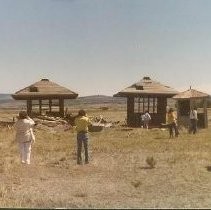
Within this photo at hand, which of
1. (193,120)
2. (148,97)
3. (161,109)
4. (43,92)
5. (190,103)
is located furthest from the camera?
(161,109)

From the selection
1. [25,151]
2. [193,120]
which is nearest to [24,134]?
[25,151]

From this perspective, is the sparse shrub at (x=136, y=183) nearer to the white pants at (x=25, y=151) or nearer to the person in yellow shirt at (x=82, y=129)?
the person in yellow shirt at (x=82, y=129)

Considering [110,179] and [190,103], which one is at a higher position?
[110,179]

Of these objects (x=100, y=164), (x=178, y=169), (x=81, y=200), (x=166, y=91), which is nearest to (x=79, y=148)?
(x=100, y=164)

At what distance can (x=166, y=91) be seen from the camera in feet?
135

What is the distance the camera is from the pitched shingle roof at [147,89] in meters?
40.5

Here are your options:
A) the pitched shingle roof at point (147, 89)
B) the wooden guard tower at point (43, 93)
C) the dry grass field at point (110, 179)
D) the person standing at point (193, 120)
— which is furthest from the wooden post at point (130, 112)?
the dry grass field at point (110, 179)

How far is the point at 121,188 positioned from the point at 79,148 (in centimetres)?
491

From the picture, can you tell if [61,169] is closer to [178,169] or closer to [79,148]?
[79,148]

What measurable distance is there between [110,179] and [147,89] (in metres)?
26.6

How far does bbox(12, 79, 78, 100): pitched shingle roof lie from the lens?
40.7 meters

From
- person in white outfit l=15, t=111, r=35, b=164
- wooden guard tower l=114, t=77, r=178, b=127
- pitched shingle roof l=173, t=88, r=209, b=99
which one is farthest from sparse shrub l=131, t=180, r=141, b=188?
wooden guard tower l=114, t=77, r=178, b=127

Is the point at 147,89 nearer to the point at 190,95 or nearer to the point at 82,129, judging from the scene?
the point at 190,95

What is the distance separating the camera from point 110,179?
14734mm
